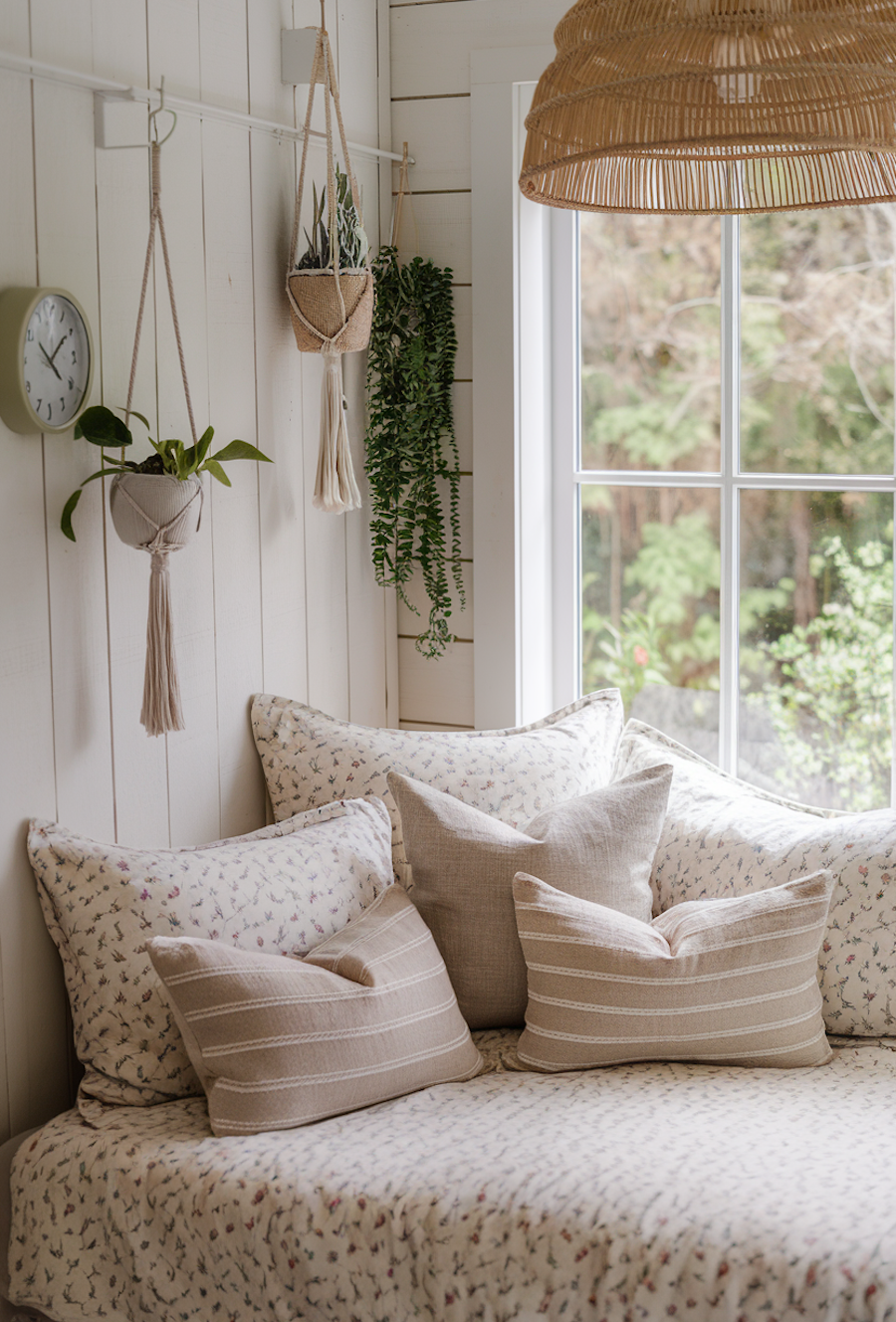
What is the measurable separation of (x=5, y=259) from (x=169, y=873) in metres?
0.83

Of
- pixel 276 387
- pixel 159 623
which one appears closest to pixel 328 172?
pixel 276 387

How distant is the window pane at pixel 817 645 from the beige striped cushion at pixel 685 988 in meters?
0.65

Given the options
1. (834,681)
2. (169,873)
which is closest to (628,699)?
(834,681)

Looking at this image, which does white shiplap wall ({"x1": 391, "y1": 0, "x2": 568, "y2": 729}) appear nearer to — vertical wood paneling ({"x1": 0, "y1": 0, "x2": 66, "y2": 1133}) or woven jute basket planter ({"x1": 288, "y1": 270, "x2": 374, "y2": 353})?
woven jute basket planter ({"x1": 288, "y1": 270, "x2": 374, "y2": 353})

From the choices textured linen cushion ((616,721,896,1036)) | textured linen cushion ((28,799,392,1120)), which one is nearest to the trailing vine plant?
textured linen cushion ((616,721,896,1036))

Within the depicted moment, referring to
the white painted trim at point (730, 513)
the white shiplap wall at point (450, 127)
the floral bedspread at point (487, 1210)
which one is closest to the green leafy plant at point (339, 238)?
the white shiplap wall at point (450, 127)

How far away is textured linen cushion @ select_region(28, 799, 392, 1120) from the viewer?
5.38 ft

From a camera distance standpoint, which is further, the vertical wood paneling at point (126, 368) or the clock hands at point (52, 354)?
the vertical wood paneling at point (126, 368)

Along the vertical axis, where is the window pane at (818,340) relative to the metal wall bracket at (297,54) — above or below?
below

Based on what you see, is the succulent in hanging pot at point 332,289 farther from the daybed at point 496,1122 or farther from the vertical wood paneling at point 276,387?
the daybed at point 496,1122

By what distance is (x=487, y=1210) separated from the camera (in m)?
1.36

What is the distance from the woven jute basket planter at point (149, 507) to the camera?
1.67 metres

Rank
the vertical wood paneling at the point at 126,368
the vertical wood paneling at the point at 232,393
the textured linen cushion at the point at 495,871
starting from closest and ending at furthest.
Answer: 1. the vertical wood paneling at the point at 126,368
2. the textured linen cushion at the point at 495,871
3. the vertical wood paneling at the point at 232,393

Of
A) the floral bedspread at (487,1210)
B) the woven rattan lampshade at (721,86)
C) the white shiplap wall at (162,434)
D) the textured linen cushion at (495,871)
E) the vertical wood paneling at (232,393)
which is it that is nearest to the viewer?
the woven rattan lampshade at (721,86)
